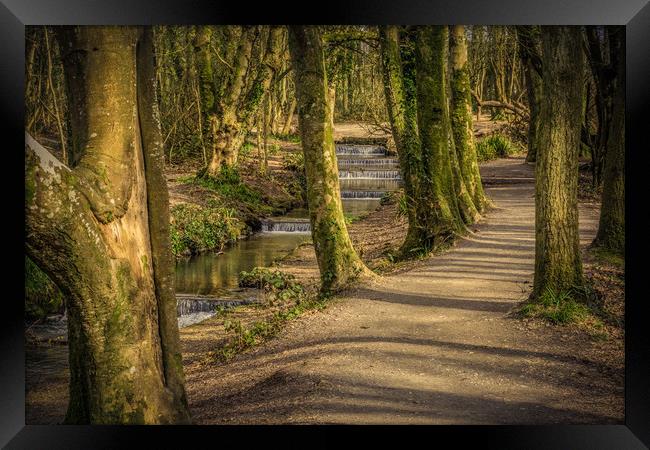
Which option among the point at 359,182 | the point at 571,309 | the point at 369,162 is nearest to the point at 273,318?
the point at 571,309

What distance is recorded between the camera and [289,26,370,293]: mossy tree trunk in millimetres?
9789

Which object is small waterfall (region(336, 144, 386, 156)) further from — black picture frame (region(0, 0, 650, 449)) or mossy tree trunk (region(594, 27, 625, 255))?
black picture frame (region(0, 0, 650, 449))

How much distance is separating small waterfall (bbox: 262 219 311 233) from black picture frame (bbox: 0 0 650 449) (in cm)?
1376

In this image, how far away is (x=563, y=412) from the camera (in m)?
6.18

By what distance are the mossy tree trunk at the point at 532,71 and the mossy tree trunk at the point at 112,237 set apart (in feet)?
39.9

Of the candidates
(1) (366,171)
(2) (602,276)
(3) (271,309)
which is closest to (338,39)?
(3) (271,309)

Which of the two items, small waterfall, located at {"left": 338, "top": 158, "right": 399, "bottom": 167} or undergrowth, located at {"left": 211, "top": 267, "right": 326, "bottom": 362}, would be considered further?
small waterfall, located at {"left": 338, "top": 158, "right": 399, "bottom": 167}

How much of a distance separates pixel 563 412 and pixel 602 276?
3849mm

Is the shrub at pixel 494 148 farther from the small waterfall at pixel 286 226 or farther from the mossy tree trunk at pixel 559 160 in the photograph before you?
the mossy tree trunk at pixel 559 160

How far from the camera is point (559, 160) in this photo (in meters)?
8.02

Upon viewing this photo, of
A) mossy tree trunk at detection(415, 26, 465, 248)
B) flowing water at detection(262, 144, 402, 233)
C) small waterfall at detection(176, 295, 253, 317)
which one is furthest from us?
flowing water at detection(262, 144, 402, 233)

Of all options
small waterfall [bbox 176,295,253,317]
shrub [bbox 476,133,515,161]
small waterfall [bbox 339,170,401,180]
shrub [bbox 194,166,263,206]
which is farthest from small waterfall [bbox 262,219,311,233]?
small waterfall [bbox 339,170,401,180]

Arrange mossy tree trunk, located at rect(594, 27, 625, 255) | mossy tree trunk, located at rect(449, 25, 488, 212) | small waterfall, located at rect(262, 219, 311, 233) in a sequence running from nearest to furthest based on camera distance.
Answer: mossy tree trunk, located at rect(594, 27, 625, 255) → mossy tree trunk, located at rect(449, 25, 488, 212) → small waterfall, located at rect(262, 219, 311, 233)
